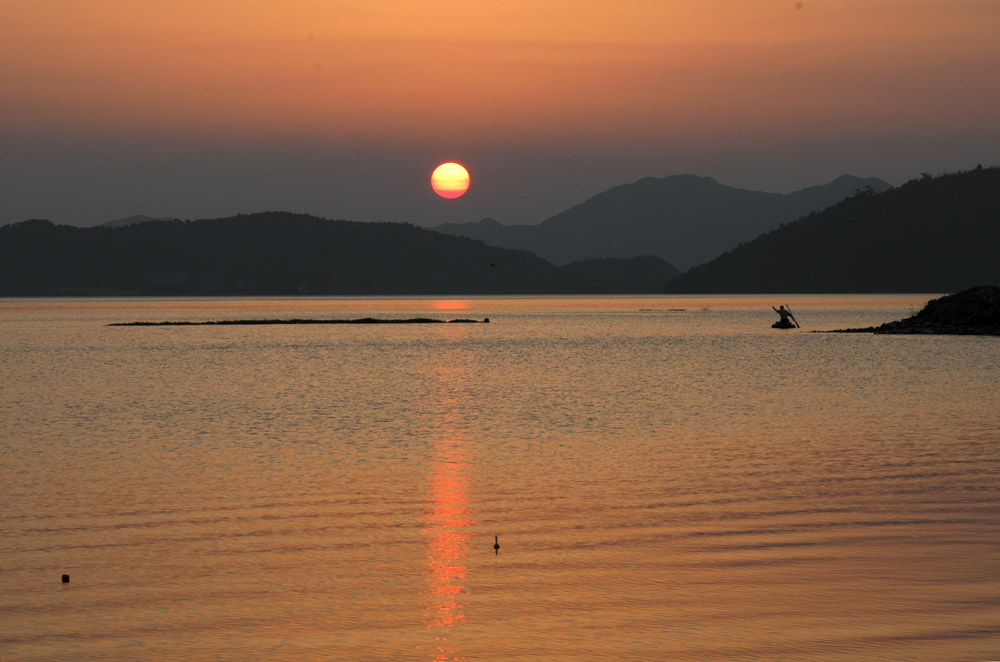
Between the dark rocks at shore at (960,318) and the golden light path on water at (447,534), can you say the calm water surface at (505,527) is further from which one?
the dark rocks at shore at (960,318)

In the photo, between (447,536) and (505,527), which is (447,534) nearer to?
(447,536)

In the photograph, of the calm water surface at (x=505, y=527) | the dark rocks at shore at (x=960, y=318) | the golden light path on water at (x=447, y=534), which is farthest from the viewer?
the dark rocks at shore at (x=960, y=318)

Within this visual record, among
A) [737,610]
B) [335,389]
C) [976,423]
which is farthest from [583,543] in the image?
[335,389]

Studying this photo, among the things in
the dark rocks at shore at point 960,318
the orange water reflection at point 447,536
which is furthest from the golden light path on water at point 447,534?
the dark rocks at shore at point 960,318

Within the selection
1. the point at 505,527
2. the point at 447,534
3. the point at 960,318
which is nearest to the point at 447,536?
the point at 447,534

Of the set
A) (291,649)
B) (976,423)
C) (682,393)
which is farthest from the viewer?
(682,393)

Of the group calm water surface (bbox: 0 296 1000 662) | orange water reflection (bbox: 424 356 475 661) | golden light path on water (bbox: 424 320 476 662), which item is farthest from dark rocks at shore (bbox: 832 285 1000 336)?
orange water reflection (bbox: 424 356 475 661)

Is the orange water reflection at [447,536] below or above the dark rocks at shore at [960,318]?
below

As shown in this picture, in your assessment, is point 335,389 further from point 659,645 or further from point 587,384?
point 659,645

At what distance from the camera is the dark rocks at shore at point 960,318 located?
105375 mm

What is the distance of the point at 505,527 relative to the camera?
19438 millimetres

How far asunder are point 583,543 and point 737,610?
14.5 feet

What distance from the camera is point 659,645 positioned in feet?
41.2

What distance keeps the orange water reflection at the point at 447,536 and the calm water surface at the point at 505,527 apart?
80mm
